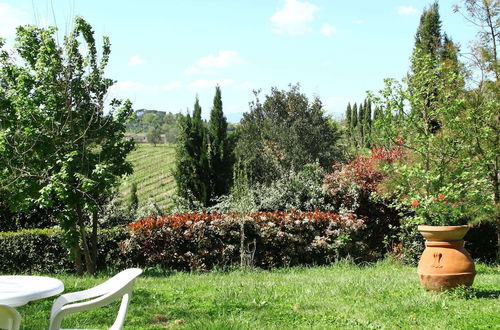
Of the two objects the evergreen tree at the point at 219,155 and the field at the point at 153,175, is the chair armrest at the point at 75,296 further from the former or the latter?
the field at the point at 153,175

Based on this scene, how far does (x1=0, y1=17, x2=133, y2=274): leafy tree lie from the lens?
8148 millimetres

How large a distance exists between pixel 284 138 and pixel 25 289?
13.4 meters

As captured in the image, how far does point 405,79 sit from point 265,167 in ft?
24.9

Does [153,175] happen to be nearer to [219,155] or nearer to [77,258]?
[219,155]

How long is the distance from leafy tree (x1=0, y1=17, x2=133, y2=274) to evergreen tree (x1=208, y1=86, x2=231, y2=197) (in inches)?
260

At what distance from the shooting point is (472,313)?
526 cm

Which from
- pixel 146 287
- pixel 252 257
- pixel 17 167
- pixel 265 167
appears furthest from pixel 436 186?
pixel 265 167

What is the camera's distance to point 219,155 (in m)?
16.2

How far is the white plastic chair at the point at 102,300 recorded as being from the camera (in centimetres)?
291

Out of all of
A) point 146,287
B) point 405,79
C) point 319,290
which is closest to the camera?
point 319,290

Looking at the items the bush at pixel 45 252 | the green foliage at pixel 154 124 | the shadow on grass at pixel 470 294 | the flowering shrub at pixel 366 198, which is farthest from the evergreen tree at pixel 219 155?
the shadow on grass at pixel 470 294

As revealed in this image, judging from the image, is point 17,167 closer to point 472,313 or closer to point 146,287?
point 146,287

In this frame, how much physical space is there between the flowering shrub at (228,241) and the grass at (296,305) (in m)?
1.78

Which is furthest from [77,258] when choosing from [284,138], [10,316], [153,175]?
[153,175]
